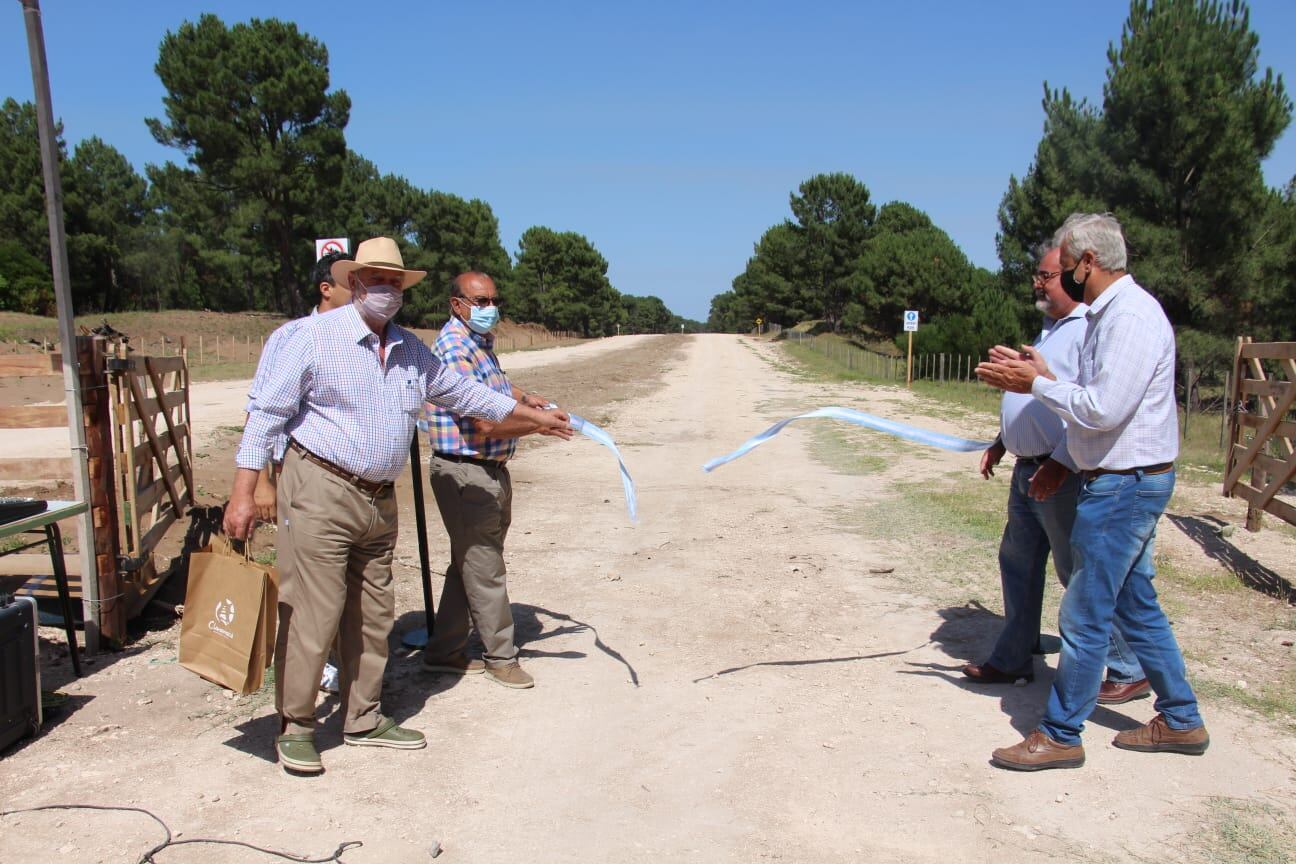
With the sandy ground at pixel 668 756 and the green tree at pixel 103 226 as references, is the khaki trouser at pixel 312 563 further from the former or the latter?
the green tree at pixel 103 226

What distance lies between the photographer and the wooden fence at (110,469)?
5062 millimetres

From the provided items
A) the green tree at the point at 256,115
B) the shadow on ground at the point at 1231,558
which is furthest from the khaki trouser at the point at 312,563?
the green tree at the point at 256,115

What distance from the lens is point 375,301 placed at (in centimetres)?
391

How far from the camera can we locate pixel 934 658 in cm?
517

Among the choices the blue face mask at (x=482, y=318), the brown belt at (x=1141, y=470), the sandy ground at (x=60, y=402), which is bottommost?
the sandy ground at (x=60, y=402)

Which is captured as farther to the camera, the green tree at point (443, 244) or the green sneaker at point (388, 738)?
the green tree at point (443, 244)

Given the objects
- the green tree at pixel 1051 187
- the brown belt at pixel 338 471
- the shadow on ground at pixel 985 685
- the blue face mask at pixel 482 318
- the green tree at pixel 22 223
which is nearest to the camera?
the brown belt at pixel 338 471

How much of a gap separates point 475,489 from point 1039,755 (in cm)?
279

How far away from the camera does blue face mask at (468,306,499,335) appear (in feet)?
15.4

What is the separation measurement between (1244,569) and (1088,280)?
181 inches

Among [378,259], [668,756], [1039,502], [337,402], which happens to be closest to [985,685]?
[1039,502]

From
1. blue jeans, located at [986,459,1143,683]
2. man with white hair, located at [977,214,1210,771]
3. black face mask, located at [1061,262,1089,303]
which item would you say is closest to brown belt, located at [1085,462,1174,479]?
man with white hair, located at [977,214,1210,771]

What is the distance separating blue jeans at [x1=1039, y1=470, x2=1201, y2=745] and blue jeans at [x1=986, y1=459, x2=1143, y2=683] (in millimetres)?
440

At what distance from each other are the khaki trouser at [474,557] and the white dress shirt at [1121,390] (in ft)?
8.47
